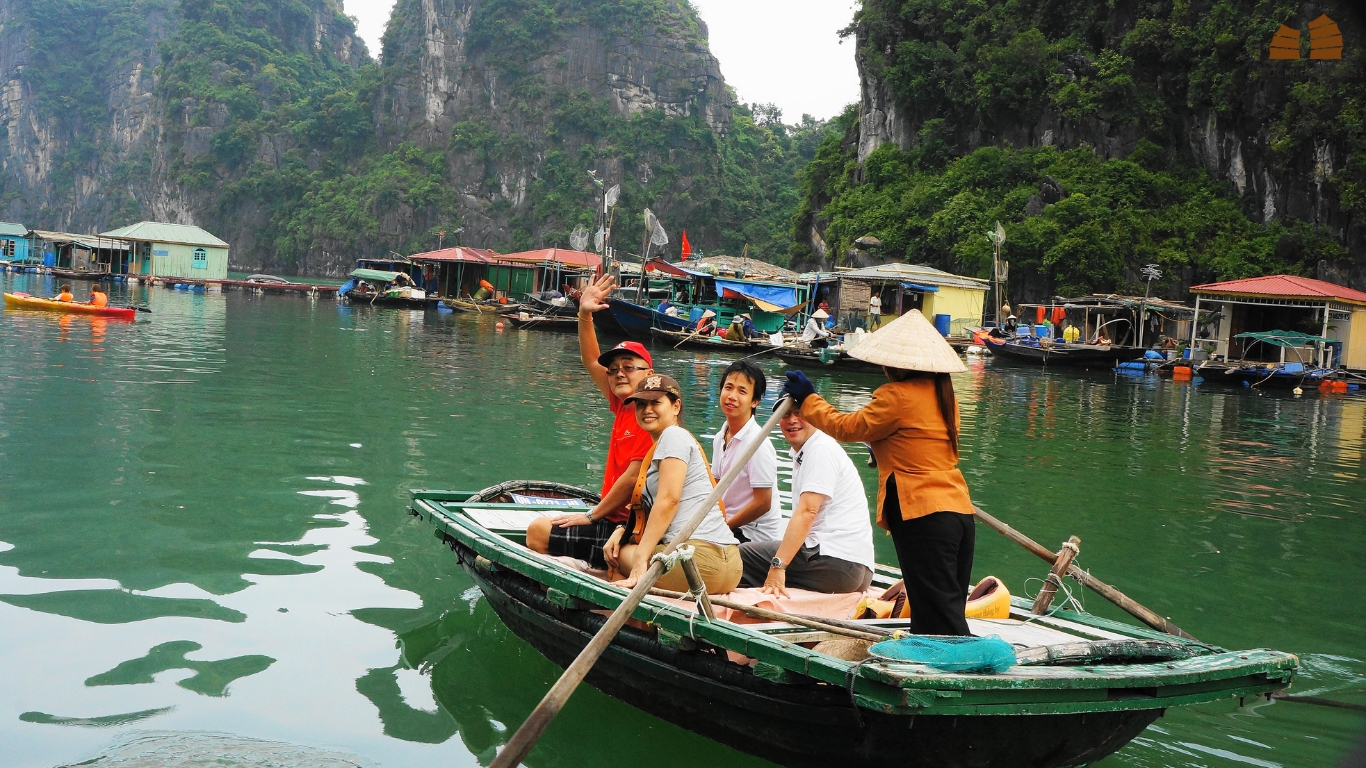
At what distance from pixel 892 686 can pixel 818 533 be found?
5.60 feet

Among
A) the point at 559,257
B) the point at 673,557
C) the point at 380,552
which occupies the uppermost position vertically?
the point at 559,257

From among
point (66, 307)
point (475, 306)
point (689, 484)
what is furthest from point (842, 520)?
point (475, 306)

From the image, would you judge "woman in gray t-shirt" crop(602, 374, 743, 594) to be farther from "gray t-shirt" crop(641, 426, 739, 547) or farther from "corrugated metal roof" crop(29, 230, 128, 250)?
"corrugated metal roof" crop(29, 230, 128, 250)

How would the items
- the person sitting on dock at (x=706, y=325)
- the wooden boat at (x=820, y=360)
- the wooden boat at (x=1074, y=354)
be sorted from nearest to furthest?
1. the wooden boat at (x=820, y=360)
2. the wooden boat at (x=1074, y=354)
3. the person sitting on dock at (x=706, y=325)

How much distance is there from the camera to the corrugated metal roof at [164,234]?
44906mm

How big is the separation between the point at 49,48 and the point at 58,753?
12444cm

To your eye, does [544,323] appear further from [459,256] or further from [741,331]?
[459,256]

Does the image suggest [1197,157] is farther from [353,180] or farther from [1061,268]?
[353,180]

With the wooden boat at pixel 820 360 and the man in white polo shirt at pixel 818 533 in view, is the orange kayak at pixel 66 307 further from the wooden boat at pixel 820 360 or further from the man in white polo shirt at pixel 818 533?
the man in white polo shirt at pixel 818 533

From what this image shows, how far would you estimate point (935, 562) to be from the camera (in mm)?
3568

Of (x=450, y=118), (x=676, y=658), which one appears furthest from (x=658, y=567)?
(x=450, y=118)

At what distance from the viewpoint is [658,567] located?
3.59m

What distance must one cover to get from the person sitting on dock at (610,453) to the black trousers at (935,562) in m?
1.47

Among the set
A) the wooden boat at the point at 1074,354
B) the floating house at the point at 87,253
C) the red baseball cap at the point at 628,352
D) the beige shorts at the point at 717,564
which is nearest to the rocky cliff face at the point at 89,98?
the floating house at the point at 87,253
